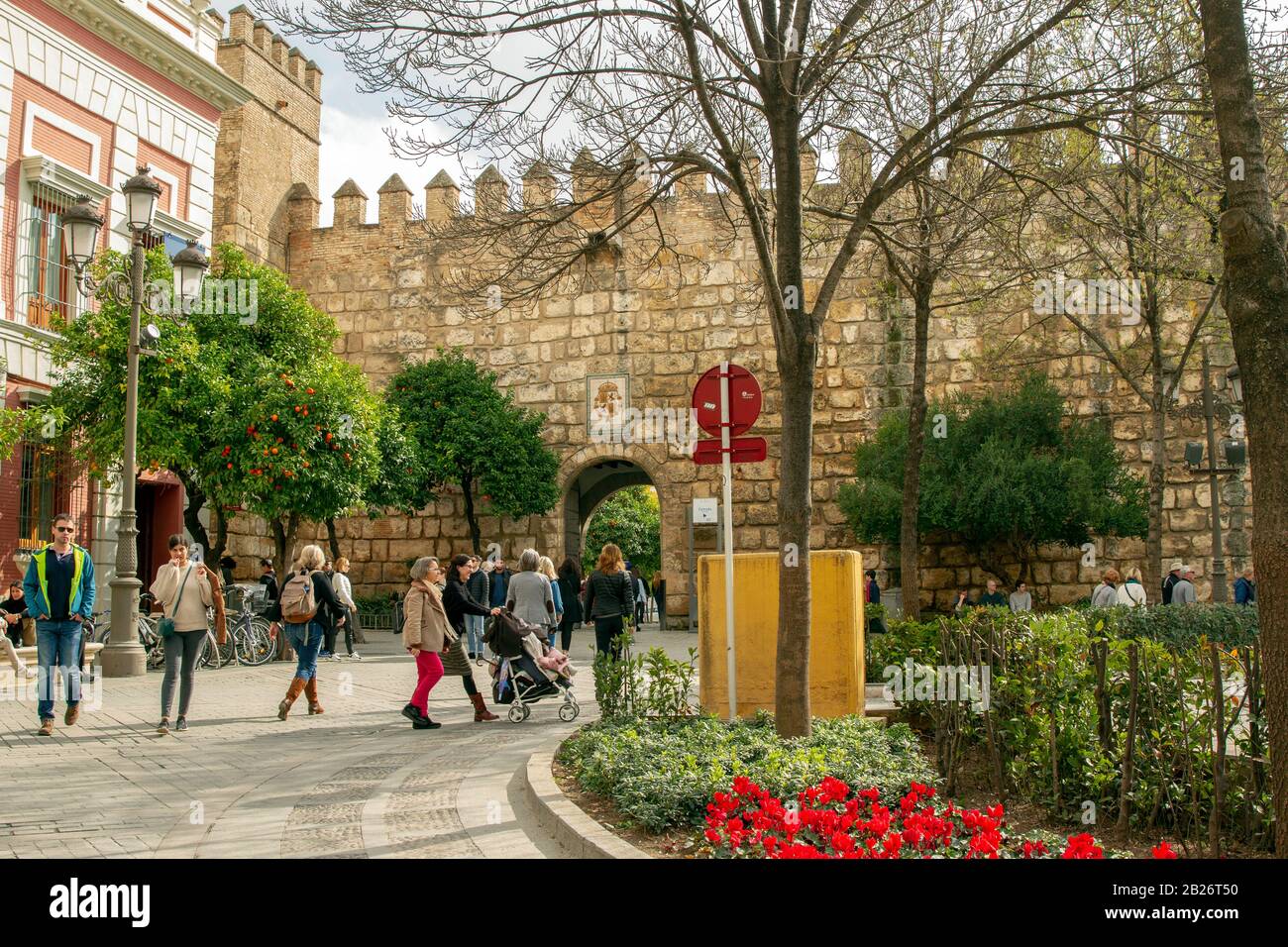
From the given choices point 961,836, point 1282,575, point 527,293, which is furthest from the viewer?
point 527,293

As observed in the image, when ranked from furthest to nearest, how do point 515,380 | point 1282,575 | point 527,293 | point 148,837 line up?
point 515,380, point 527,293, point 148,837, point 1282,575

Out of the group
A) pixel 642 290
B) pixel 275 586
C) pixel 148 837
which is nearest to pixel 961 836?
pixel 148 837

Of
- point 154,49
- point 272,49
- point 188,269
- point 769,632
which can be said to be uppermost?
point 272,49

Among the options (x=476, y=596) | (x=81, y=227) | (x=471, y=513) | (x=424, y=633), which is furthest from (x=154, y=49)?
(x=424, y=633)

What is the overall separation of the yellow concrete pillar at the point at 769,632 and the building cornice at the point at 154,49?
46.1 ft

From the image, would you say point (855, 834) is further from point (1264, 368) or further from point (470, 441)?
point (470, 441)

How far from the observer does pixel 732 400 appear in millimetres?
7926

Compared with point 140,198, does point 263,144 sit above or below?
above

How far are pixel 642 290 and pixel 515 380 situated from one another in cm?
326

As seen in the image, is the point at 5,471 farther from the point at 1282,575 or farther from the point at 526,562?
the point at 1282,575

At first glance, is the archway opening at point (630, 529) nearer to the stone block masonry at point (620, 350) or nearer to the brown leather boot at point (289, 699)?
the stone block masonry at point (620, 350)

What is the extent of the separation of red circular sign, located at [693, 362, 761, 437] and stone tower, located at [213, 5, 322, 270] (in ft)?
58.6

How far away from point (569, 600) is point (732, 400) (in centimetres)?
906

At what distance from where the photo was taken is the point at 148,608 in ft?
53.9
